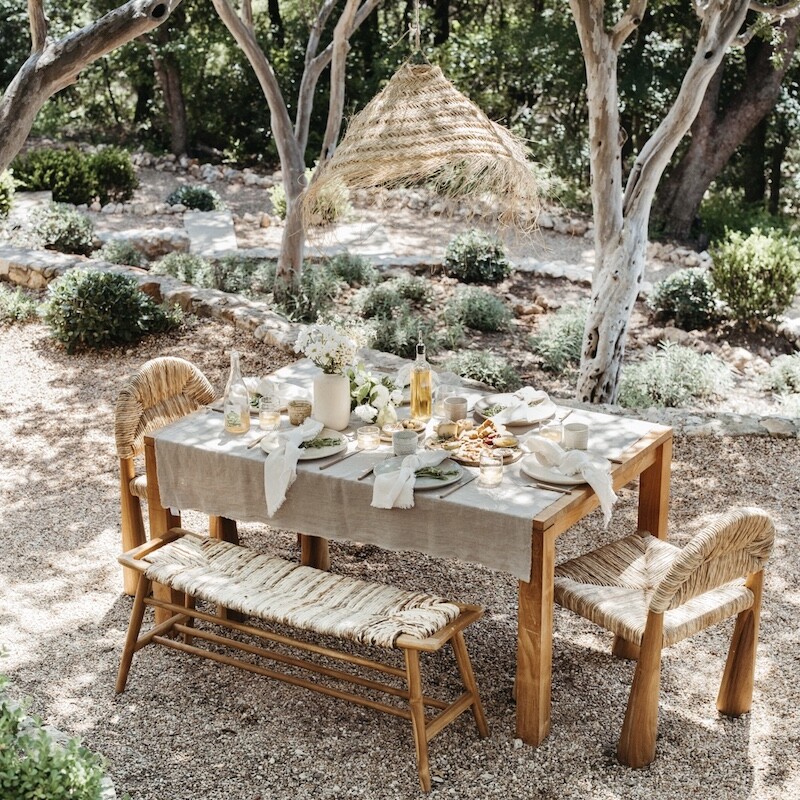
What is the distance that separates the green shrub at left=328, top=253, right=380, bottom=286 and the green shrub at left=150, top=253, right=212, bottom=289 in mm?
1163

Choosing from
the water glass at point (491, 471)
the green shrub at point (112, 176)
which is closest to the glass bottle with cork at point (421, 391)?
the water glass at point (491, 471)

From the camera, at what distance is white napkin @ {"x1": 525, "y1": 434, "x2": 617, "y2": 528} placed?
3.61 metres

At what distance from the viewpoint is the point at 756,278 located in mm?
8516

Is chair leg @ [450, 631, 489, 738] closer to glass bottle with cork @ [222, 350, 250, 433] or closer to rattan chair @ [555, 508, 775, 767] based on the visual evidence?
rattan chair @ [555, 508, 775, 767]

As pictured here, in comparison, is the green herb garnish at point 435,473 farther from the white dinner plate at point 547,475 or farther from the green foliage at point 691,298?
the green foliage at point 691,298

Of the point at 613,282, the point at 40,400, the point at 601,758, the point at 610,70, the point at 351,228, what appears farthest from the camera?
the point at 351,228

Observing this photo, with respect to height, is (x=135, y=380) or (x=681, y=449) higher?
(x=135, y=380)

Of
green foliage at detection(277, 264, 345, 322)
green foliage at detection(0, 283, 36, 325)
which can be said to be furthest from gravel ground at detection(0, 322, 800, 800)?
green foliage at detection(277, 264, 345, 322)

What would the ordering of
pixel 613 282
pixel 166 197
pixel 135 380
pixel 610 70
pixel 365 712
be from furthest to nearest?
pixel 166 197, pixel 613 282, pixel 610 70, pixel 135 380, pixel 365 712

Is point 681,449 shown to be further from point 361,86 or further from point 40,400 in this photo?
point 361,86

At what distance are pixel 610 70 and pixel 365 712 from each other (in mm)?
3842

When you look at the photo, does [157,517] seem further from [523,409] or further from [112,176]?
[112,176]

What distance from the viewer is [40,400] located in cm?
692

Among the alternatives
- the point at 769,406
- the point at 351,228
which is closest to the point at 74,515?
the point at 769,406
